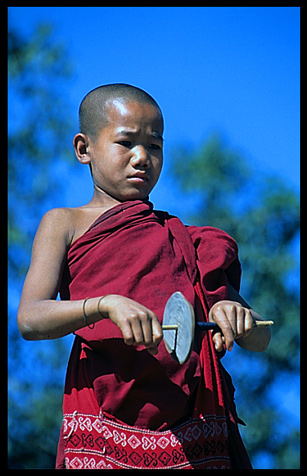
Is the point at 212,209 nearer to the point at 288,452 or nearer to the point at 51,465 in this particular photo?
the point at 288,452

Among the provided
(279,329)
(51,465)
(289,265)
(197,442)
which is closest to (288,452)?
(279,329)

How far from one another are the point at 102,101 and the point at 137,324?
1.06m

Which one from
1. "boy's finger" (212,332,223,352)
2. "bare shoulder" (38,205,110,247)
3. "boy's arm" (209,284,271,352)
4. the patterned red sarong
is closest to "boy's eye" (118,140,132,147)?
"bare shoulder" (38,205,110,247)

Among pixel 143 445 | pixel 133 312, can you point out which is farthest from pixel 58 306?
pixel 143 445


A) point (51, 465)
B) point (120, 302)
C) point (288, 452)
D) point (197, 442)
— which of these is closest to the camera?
point (120, 302)

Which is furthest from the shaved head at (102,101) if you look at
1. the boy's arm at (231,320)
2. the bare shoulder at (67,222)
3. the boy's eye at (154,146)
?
the boy's arm at (231,320)

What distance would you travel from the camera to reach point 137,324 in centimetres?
228

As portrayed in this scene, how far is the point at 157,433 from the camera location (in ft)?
8.24

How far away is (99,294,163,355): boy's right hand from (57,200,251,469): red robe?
0.21 m

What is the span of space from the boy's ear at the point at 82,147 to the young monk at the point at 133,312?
86 millimetres

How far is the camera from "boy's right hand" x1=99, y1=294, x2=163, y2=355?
2275 millimetres

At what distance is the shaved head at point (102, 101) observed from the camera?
2.94 m

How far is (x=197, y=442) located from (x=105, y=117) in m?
1.25

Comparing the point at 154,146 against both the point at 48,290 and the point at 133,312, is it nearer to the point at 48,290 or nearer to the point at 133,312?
the point at 48,290
